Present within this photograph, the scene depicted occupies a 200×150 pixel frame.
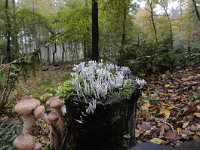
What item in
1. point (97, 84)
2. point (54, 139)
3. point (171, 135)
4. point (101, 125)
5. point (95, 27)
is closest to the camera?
point (97, 84)

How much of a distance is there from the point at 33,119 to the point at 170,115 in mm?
2844

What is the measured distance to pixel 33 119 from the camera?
3.05 meters

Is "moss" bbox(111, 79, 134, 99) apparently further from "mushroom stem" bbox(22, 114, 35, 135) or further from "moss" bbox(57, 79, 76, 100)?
"mushroom stem" bbox(22, 114, 35, 135)

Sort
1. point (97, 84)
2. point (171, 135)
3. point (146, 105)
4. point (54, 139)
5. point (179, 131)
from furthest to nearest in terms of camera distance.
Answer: point (146, 105)
point (179, 131)
point (171, 135)
point (54, 139)
point (97, 84)

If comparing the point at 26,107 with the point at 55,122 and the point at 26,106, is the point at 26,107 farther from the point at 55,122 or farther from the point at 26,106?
the point at 55,122

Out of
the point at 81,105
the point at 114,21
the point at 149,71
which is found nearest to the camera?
the point at 81,105

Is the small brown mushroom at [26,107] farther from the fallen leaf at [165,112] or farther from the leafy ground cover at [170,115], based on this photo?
the fallen leaf at [165,112]

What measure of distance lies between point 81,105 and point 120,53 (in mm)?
7619

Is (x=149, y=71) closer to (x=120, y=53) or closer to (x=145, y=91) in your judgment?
(x=120, y=53)

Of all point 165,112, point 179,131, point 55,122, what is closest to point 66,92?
point 55,122

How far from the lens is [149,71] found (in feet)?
33.5

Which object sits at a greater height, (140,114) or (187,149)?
(187,149)

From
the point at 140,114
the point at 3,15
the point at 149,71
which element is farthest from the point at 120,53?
the point at 3,15

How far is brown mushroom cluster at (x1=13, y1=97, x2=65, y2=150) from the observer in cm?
244
